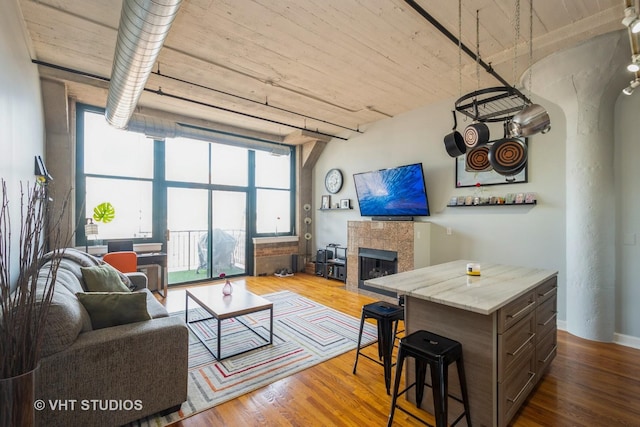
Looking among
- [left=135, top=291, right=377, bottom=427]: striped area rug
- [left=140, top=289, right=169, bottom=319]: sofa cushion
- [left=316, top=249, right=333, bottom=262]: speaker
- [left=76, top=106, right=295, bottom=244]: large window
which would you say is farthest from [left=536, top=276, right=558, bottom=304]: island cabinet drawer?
[left=76, top=106, right=295, bottom=244]: large window

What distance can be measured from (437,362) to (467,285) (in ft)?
2.24

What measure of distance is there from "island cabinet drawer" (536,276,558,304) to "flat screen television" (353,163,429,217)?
2.24 meters

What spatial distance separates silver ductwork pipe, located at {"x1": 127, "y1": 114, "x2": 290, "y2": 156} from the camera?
4.24 meters

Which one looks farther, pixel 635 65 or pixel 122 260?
pixel 122 260

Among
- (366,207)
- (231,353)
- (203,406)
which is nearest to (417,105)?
(366,207)

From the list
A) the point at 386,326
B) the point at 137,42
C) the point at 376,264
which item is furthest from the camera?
the point at 376,264

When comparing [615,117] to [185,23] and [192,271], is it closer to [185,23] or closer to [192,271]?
[185,23]

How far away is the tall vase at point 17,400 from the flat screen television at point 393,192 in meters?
4.52

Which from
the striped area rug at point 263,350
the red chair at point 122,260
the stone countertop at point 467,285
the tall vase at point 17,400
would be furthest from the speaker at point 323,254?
the tall vase at point 17,400

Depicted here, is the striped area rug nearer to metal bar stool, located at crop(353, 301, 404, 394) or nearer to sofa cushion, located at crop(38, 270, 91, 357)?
metal bar stool, located at crop(353, 301, 404, 394)

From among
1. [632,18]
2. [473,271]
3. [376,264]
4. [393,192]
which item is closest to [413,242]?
[376,264]

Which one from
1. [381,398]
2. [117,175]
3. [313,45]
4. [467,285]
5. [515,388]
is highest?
[313,45]

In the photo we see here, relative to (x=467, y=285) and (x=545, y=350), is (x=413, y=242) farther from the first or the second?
(x=467, y=285)

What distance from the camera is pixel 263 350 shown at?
2.94 m
